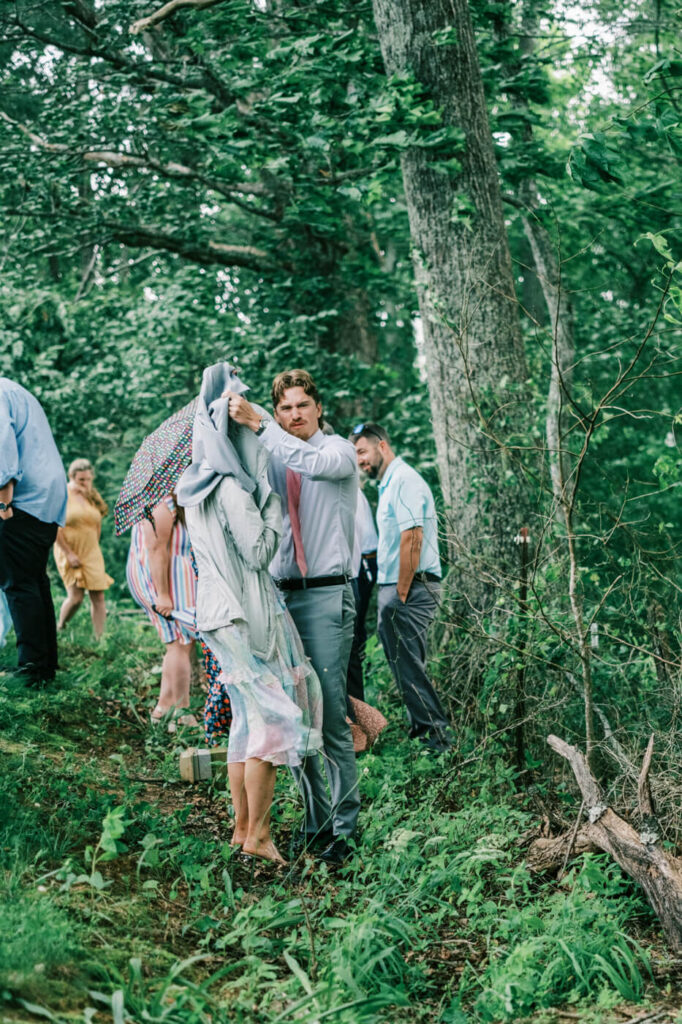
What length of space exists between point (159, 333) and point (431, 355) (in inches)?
223

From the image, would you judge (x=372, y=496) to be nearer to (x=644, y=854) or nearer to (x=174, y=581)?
(x=174, y=581)

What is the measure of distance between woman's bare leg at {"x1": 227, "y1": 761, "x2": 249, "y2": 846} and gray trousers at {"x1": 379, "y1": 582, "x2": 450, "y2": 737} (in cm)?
181

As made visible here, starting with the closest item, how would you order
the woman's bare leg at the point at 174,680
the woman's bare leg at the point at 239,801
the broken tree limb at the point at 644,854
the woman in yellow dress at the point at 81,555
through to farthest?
1. the broken tree limb at the point at 644,854
2. the woman's bare leg at the point at 239,801
3. the woman's bare leg at the point at 174,680
4. the woman in yellow dress at the point at 81,555

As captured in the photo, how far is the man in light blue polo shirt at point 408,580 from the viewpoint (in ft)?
20.5

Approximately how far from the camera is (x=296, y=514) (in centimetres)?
468

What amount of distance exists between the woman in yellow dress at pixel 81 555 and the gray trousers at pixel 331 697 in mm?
4864

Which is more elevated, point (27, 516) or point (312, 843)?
point (27, 516)

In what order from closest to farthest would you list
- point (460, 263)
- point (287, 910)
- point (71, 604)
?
1. point (287, 910)
2. point (460, 263)
3. point (71, 604)

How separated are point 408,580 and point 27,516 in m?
2.39

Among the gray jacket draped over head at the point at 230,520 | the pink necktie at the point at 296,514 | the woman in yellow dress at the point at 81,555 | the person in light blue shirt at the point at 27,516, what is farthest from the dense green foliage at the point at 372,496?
the pink necktie at the point at 296,514

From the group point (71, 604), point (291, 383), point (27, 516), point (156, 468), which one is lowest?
point (71, 604)

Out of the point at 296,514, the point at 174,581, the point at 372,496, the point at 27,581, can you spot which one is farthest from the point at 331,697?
the point at 372,496

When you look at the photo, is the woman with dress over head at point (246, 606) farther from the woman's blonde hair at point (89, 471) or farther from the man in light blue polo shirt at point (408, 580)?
the woman's blonde hair at point (89, 471)

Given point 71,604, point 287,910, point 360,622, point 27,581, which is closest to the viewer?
point 287,910
